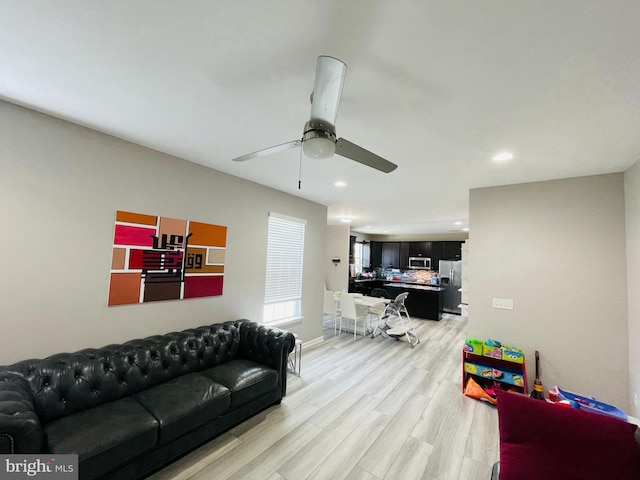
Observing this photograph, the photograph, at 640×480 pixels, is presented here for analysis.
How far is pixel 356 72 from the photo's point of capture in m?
1.44

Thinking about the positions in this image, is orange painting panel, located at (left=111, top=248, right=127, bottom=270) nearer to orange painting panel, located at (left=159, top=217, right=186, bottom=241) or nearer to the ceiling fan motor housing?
orange painting panel, located at (left=159, top=217, right=186, bottom=241)

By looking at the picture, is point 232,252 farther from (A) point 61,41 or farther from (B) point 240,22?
(B) point 240,22

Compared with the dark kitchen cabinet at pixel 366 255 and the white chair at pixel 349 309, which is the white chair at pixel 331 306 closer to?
the white chair at pixel 349 309

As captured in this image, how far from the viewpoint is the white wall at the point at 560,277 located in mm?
2709

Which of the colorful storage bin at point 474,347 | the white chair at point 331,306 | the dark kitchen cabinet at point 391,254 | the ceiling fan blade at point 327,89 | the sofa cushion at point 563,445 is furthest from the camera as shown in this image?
the dark kitchen cabinet at point 391,254

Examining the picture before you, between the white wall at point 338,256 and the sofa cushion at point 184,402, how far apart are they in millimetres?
4669

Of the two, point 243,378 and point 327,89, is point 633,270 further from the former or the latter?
point 243,378

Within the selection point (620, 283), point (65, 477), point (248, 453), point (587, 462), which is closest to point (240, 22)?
point (65, 477)

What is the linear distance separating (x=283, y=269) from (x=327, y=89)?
3.23 metres

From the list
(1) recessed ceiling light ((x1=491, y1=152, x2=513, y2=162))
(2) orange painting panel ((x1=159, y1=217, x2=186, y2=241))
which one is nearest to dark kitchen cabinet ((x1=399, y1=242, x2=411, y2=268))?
(1) recessed ceiling light ((x1=491, y1=152, x2=513, y2=162))

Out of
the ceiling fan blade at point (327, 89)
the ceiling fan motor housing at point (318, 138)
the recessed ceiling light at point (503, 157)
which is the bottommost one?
the ceiling fan motor housing at point (318, 138)

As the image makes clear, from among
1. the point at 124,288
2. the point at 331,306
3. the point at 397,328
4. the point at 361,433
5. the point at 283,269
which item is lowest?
the point at 361,433

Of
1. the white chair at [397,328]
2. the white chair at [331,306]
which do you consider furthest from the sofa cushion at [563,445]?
the white chair at [331,306]

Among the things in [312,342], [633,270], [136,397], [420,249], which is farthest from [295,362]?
[420,249]
